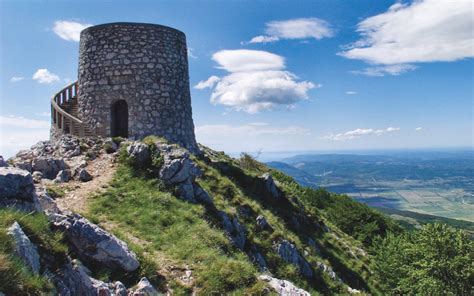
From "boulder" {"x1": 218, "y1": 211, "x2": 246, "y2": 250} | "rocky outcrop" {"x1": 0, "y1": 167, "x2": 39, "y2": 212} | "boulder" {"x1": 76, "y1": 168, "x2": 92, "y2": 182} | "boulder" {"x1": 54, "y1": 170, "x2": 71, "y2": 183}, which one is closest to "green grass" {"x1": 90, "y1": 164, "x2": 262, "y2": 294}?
"boulder" {"x1": 218, "y1": 211, "x2": 246, "y2": 250}

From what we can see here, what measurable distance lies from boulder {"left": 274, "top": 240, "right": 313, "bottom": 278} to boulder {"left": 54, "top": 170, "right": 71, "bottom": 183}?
→ 32.5ft

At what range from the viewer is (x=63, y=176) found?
1498 cm

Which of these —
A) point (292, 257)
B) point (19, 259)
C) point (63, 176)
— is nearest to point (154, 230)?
point (63, 176)

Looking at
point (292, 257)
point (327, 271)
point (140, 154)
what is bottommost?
point (327, 271)

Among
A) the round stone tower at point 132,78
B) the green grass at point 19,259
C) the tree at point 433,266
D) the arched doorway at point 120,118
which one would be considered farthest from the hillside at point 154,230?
the arched doorway at point 120,118

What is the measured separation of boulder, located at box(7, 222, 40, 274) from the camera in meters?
5.77

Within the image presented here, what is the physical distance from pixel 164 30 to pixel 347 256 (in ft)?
62.9

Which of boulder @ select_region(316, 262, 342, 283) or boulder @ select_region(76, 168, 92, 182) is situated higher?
boulder @ select_region(76, 168, 92, 182)

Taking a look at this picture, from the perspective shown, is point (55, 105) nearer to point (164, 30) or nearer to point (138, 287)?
point (164, 30)

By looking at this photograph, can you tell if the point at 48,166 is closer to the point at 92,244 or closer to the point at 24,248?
the point at 92,244

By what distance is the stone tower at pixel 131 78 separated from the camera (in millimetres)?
20594

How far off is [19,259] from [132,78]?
16390mm

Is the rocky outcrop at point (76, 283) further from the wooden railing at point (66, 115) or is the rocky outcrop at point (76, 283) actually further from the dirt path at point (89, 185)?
the wooden railing at point (66, 115)

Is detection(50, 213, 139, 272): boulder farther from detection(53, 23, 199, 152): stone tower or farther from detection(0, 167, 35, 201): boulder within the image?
detection(53, 23, 199, 152): stone tower
